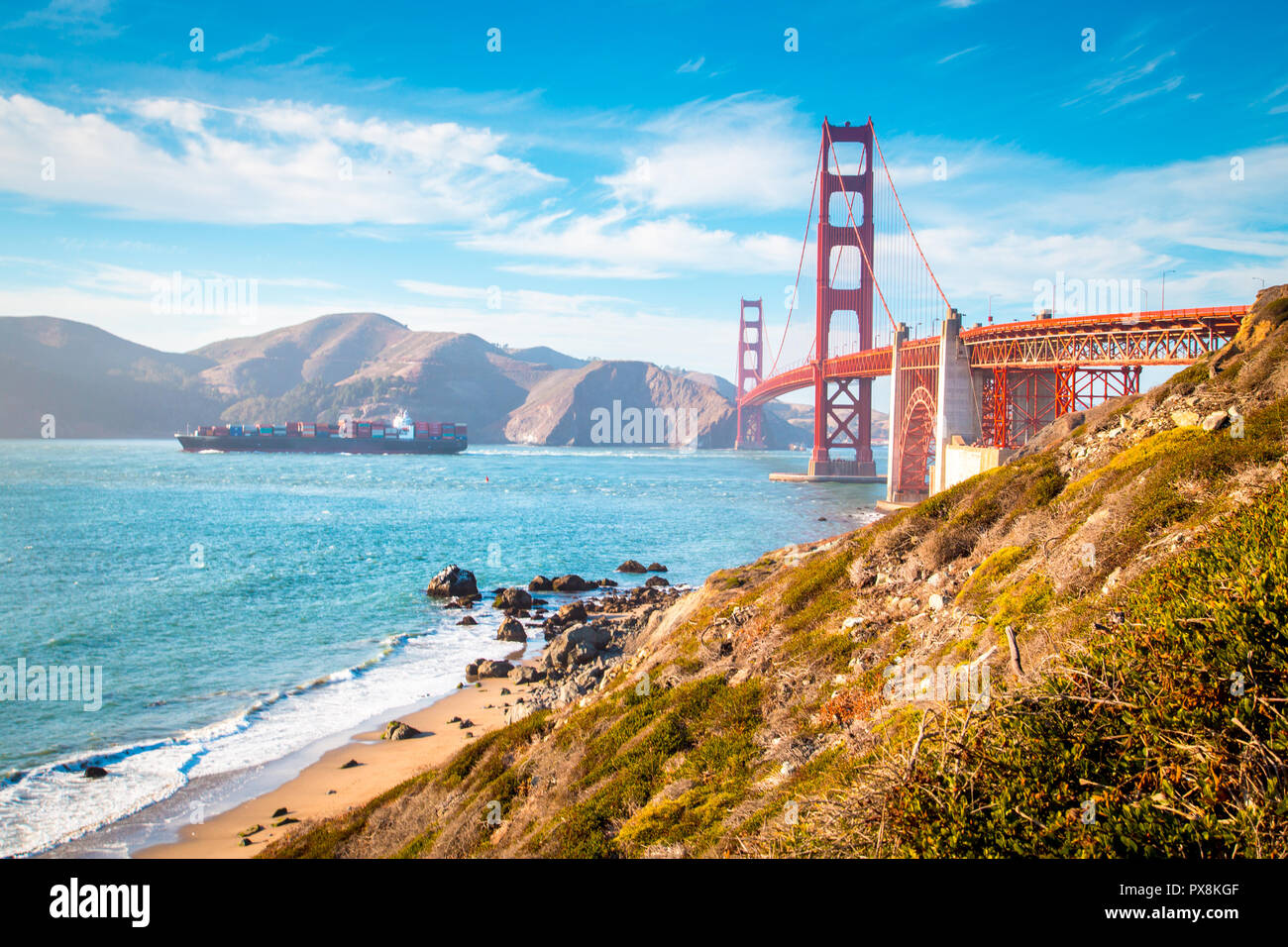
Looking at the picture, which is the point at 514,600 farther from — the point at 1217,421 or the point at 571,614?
the point at 1217,421

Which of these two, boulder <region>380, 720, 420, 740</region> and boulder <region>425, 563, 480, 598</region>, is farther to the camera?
boulder <region>425, 563, 480, 598</region>

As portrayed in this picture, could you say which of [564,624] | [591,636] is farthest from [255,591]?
[591,636]

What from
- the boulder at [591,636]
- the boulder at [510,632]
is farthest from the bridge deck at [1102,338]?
the boulder at [510,632]

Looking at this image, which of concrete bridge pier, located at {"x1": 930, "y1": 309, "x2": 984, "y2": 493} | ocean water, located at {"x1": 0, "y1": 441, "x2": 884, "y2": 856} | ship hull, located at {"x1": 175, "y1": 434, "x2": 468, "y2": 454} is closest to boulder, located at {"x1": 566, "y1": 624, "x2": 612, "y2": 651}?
ocean water, located at {"x1": 0, "y1": 441, "x2": 884, "y2": 856}

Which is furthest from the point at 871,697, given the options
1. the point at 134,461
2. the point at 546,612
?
the point at 134,461

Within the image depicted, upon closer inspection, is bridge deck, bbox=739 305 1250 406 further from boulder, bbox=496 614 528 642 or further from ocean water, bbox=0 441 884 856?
boulder, bbox=496 614 528 642
